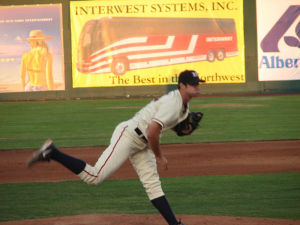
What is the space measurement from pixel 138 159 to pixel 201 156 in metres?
5.63

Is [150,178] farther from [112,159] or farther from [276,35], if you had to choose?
[276,35]

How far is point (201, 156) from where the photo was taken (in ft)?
36.7

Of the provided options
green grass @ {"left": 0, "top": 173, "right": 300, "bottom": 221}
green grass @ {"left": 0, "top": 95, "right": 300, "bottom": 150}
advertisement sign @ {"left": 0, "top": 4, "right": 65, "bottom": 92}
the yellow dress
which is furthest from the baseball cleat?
the yellow dress

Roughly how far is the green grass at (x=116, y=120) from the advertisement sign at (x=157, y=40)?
1.98 m

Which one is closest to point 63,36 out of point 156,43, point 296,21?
point 156,43

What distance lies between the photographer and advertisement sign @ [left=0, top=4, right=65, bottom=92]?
2619 centimetres

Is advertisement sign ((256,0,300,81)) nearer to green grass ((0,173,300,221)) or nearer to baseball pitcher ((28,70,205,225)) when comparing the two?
green grass ((0,173,300,221))

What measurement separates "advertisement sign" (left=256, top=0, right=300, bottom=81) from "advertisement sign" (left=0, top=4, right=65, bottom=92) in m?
8.67

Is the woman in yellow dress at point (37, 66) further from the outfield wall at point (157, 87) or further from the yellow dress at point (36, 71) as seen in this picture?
the outfield wall at point (157, 87)

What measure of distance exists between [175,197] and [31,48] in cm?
1963

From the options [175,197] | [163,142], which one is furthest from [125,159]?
[163,142]

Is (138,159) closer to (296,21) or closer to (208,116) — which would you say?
(208,116)

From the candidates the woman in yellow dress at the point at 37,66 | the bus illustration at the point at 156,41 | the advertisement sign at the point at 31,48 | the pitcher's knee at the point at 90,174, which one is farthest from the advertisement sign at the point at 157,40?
the pitcher's knee at the point at 90,174

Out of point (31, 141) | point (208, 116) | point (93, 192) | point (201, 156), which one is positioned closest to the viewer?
point (93, 192)
